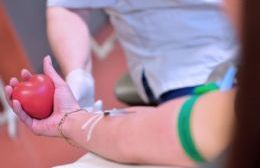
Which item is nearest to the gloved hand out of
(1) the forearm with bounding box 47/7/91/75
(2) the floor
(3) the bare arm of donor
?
(1) the forearm with bounding box 47/7/91/75

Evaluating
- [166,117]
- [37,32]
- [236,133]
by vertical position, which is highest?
[236,133]

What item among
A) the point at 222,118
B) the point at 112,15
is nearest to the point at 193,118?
the point at 222,118

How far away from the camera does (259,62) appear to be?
0.37m

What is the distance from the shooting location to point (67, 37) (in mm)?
1413

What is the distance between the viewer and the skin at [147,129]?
68 cm

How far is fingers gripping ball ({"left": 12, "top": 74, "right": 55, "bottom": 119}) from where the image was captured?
1019 millimetres

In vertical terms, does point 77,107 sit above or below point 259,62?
below

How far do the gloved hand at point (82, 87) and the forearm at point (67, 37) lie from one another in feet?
0.18

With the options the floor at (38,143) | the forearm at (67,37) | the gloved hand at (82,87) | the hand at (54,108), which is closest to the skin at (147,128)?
the hand at (54,108)

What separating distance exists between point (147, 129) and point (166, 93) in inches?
22.6

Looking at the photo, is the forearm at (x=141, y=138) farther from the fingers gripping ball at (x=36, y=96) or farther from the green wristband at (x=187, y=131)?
the fingers gripping ball at (x=36, y=96)

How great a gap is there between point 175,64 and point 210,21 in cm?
15

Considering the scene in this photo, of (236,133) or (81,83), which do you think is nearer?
(236,133)

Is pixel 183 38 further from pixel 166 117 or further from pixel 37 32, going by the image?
pixel 37 32
